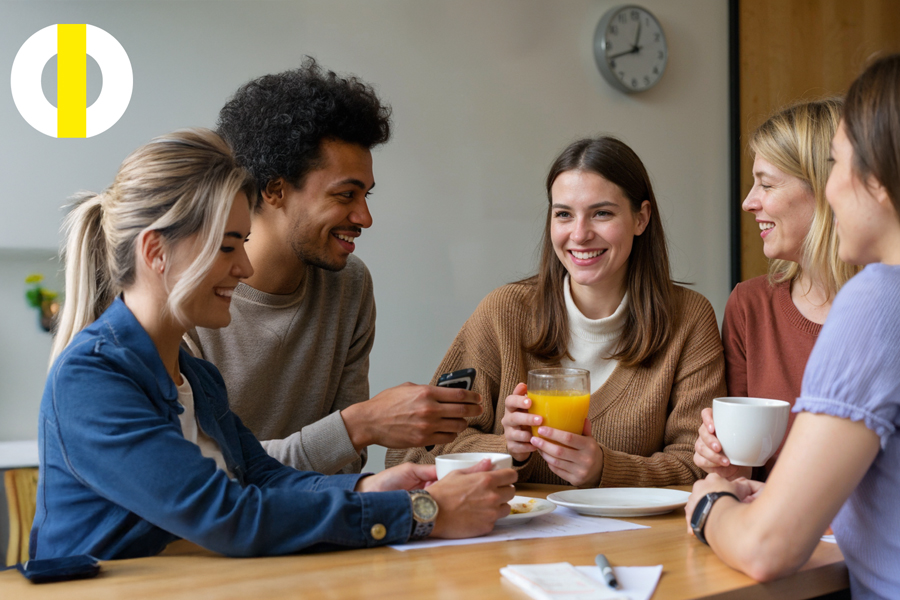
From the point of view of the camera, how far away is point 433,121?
3301mm

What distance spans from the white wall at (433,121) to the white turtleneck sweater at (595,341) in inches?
53.6

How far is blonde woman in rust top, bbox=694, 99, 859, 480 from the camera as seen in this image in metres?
1.85

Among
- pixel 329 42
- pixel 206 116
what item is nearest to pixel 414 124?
pixel 329 42

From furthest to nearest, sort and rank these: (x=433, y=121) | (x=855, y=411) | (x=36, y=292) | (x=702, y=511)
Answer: (x=433, y=121) < (x=36, y=292) < (x=702, y=511) < (x=855, y=411)

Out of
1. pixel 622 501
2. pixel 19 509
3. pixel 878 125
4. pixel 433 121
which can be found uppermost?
pixel 433 121

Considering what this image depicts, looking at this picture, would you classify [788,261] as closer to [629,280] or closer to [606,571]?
[629,280]

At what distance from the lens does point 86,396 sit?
3.49 ft

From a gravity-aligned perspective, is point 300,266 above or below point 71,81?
below

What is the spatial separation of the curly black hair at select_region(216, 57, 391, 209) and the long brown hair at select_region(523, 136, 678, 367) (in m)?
0.53

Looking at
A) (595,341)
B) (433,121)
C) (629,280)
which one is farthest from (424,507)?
(433,121)

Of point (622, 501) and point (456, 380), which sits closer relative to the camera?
point (622, 501)

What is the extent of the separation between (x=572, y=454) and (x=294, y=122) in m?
1.07

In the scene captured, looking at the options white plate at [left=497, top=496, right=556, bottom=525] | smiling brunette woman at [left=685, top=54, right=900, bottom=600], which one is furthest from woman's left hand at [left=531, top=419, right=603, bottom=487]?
smiling brunette woman at [left=685, top=54, right=900, bottom=600]

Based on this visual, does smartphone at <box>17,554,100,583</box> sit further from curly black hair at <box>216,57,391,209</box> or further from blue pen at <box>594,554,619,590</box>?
curly black hair at <box>216,57,391,209</box>
